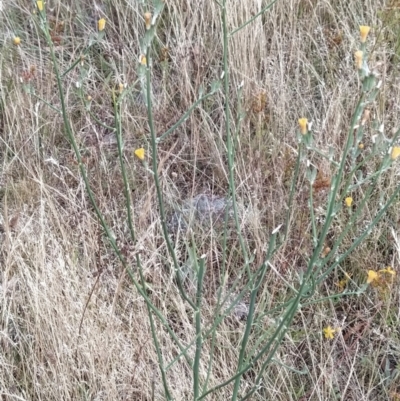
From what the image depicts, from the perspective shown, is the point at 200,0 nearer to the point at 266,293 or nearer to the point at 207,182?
the point at 207,182

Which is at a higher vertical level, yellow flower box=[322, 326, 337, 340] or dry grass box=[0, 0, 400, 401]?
dry grass box=[0, 0, 400, 401]

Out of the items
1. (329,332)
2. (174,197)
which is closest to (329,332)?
(329,332)

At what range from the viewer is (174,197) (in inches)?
95.9

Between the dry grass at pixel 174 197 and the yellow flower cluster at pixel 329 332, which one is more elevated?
the dry grass at pixel 174 197

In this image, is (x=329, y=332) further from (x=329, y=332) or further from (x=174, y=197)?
(x=174, y=197)

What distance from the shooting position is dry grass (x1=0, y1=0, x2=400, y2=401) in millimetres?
1849

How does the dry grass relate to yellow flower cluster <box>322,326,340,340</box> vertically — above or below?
above

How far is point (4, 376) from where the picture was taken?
1.85 meters

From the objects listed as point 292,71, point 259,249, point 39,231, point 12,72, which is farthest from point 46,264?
point 292,71

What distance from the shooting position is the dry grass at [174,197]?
1.85m

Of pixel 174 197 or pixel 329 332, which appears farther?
pixel 174 197

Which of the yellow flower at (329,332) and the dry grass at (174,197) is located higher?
the dry grass at (174,197)

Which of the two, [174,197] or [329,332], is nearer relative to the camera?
[329,332]

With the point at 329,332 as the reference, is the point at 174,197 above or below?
above
